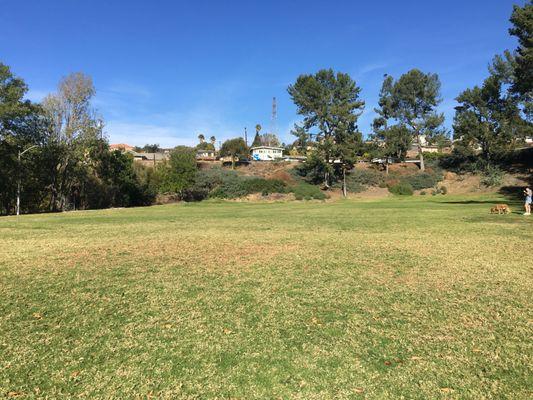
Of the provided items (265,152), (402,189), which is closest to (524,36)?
(402,189)

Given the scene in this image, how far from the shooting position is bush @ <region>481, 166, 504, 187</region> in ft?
172

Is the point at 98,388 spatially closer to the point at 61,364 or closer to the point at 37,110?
the point at 61,364

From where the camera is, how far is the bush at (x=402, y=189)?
57816mm

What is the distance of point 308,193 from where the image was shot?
5691 cm

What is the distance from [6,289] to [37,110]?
38143mm

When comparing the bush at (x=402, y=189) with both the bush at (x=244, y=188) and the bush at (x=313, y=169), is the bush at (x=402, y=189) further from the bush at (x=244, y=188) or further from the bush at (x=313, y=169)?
the bush at (x=244, y=188)

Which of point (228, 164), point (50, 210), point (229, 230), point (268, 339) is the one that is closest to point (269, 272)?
point (268, 339)

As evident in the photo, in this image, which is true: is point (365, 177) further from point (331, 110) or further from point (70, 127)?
point (70, 127)

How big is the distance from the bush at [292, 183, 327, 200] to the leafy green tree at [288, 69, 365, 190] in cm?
468

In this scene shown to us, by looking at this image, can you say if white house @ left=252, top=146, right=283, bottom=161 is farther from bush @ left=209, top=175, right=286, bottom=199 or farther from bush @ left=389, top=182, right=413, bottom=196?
bush @ left=389, top=182, right=413, bottom=196

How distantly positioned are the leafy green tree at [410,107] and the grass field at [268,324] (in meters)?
56.9

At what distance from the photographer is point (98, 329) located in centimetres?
538

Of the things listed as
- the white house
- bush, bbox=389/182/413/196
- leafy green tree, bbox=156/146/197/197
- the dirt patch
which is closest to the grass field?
leafy green tree, bbox=156/146/197/197

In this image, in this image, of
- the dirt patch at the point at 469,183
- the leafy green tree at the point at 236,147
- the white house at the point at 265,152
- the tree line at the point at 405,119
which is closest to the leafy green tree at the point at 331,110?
the tree line at the point at 405,119
